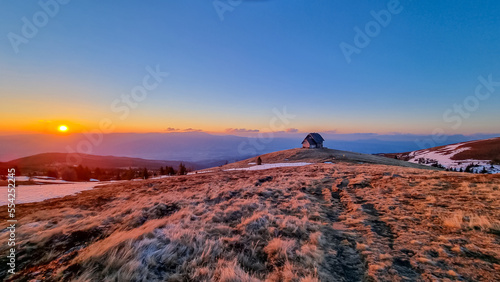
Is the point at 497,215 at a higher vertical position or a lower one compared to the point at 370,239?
higher

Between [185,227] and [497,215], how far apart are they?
11.3 metres

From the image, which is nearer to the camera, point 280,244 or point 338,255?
point 338,255

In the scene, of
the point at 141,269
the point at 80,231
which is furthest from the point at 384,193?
the point at 80,231

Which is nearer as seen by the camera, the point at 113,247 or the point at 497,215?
the point at 113,247

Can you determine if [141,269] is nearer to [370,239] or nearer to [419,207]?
[370,239]

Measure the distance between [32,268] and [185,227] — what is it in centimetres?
363

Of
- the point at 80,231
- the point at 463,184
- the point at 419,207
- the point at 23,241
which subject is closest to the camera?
the point at 23,241

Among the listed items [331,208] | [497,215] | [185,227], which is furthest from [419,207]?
[185,227]

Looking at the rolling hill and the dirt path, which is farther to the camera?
the dirt path

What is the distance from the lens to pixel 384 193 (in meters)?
11.1

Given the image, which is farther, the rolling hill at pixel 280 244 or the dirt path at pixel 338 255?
the dirt path at pixel 338 255

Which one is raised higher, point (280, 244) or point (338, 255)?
point (280, 244)

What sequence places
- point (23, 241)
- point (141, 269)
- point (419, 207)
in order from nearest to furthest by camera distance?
point (141, 269)
point (23, 241)
point (419, 207)

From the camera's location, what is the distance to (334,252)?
200 inches
